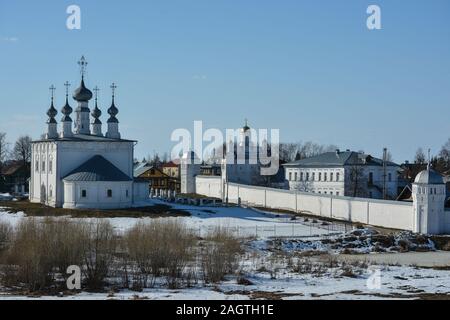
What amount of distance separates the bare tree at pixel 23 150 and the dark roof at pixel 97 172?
30.1m

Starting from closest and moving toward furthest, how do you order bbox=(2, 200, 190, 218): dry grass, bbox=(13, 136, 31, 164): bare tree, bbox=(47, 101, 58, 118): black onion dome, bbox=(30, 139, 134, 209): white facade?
bbox=(2, 200, 190, 218): dry grass
bbox=(30, 139, 134, 209): white facade
bbox=(47, 101, 58, 118): black onion dome
bbox=(13, 136, 31, 164): bare tree

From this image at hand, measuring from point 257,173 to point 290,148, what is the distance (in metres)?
40.4

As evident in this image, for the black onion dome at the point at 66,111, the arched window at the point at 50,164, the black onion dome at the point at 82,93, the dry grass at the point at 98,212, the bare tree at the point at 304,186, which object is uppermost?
the black onion dome at the point at 82,93

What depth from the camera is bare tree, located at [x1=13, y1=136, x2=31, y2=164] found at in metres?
78.6

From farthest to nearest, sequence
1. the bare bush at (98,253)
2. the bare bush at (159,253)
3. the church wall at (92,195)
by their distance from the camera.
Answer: the church wall at (92,195) → the bare bush at (159,253) → the bare bush at (98,253)

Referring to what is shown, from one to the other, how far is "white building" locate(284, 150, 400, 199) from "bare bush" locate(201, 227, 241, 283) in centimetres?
3686

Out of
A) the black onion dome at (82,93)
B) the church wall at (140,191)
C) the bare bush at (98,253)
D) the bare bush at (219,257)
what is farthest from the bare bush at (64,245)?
the black onion dome at (82,93)

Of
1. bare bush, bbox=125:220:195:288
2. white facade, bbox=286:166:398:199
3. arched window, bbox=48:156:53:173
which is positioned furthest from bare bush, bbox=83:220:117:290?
white facade, bbox=286:166:398:199

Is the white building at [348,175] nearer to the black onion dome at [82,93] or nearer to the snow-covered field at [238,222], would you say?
the snow-covered field at [238,222]

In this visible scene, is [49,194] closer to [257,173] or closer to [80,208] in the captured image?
[80,208]

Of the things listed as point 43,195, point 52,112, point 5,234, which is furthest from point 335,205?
point 5,234

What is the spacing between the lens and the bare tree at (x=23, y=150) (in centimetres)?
7864

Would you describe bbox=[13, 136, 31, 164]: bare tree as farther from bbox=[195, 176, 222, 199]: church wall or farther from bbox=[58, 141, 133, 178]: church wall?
bbox=[58, 141, 133, 178]: church wall

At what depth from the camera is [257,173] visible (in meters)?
74.5
